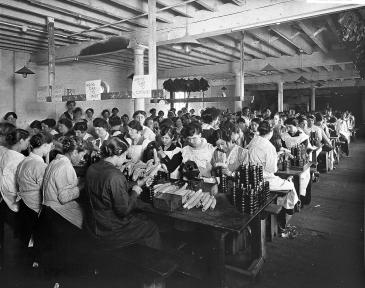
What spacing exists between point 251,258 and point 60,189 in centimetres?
233

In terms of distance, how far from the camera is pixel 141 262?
274 cm

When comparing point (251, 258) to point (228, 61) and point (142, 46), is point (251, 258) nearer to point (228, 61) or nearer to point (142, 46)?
point (142, 46)

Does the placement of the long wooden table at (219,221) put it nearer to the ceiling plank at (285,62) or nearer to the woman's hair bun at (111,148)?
the woman's hair bun at (111,148)

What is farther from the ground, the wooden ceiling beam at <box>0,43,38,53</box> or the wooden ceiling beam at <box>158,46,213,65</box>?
the wooden ceiling beam at <box>158,46,213,65</box>

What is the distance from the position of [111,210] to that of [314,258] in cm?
259

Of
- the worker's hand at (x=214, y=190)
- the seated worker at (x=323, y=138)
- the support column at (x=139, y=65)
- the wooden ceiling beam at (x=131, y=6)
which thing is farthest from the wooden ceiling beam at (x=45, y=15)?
the seated worker at (x=323, y=138)

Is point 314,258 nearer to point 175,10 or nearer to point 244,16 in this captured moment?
point 244,16

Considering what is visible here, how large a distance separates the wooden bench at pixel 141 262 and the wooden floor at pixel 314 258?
0.33 m

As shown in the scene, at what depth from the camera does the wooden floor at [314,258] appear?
3.35 meters

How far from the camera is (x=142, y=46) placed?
24.8ft

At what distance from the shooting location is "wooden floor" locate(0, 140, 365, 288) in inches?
132

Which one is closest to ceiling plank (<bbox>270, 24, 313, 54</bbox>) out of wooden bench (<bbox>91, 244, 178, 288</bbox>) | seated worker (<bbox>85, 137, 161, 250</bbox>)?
seated worker (<bbox>85, 137, 161, 250</bbox>)

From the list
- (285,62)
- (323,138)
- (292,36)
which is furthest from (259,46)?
(323,138)

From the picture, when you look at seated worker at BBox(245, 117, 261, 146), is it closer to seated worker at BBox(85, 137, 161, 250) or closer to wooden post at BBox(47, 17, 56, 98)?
seated worker at BBox(85, 137, 161, 250)
